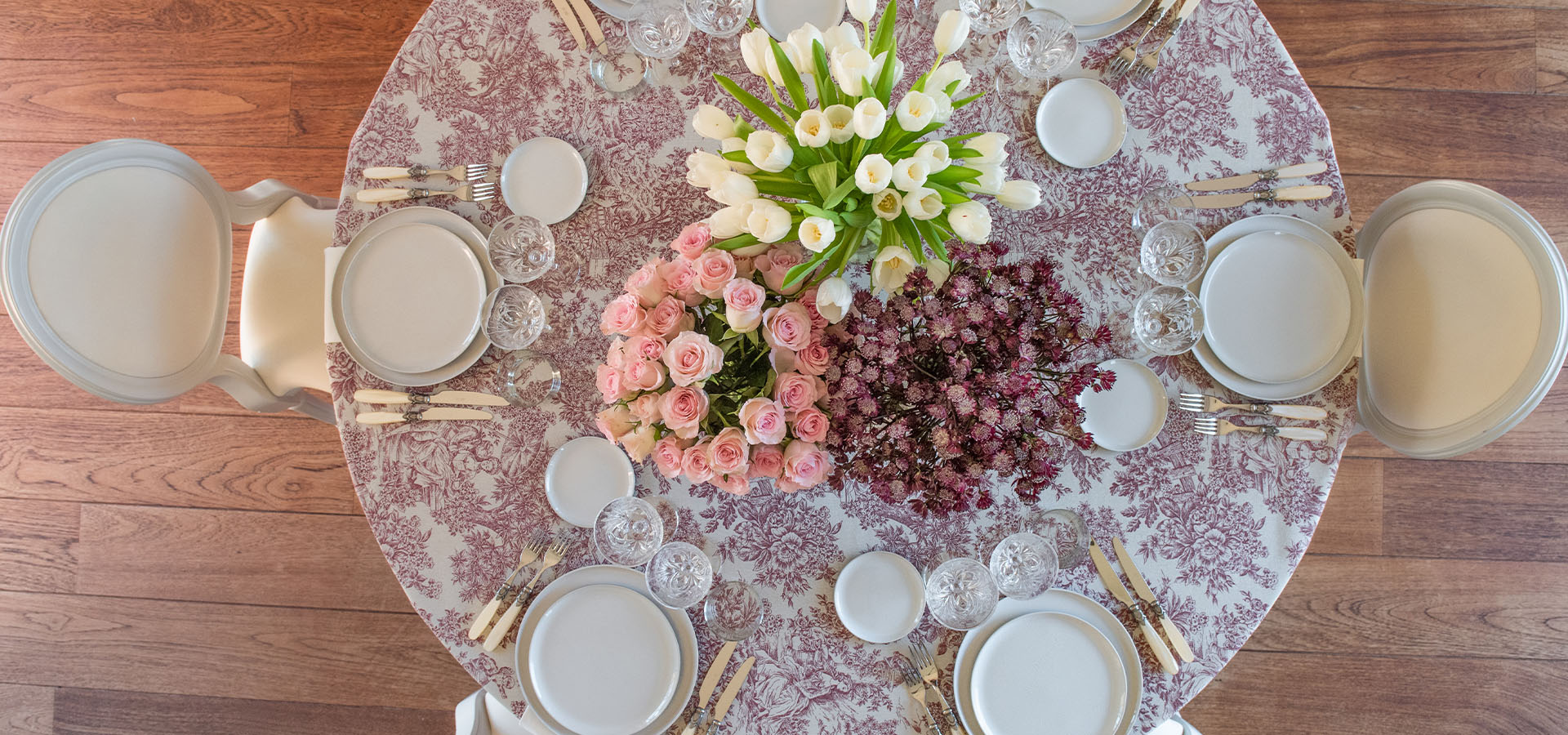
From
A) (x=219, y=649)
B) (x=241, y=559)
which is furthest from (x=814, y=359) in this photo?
(x=219, y=649)

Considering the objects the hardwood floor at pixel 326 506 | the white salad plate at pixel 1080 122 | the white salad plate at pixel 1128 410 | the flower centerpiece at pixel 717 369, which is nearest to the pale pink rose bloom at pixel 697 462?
the flower centerpiece at pixel 717 369

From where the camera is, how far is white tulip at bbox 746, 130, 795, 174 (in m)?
1.02

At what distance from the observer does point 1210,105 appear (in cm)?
154

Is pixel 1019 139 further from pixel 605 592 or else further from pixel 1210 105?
pixel 605 592

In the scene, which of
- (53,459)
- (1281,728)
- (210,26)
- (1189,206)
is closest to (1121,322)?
(1189,206)

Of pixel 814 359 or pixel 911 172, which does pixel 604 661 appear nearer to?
pixel 814 359

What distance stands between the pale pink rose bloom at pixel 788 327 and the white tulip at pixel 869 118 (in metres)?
0.25

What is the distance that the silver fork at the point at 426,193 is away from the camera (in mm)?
1561

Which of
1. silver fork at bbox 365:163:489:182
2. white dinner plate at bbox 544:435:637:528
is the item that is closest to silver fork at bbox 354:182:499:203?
silver fork at bbox 365:163:489:182

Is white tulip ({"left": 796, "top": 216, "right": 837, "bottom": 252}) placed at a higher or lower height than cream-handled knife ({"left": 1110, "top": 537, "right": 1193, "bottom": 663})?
higher

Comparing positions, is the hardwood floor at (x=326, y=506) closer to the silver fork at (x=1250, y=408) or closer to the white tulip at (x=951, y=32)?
the silver fork at (x=1250, y=408)

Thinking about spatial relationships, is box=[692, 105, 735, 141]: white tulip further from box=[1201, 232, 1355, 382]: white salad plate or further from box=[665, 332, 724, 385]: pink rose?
box=[1201, 232, 1355, 382]: white salad plate

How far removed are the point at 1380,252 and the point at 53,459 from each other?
3.55 metres

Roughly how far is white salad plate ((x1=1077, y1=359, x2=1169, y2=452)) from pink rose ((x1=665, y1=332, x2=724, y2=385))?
2.40 ft
